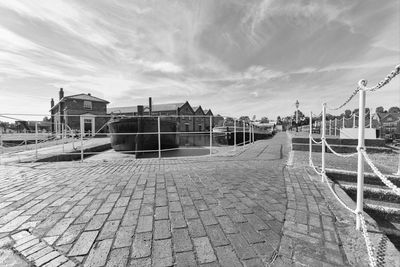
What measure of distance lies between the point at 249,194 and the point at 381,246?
132 cm

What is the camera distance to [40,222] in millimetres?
1785

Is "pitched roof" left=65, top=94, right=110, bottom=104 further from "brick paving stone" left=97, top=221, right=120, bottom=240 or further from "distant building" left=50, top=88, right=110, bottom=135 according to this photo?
"brick paving stone" left=97, top=221, right=120, bottom=240

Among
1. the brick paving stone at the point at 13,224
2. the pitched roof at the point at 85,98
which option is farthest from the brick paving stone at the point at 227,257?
the pitched roof at the point at 85,98

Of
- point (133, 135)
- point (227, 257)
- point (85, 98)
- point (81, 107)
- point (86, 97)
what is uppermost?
point (86, 97)

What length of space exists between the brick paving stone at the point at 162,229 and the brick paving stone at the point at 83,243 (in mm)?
518

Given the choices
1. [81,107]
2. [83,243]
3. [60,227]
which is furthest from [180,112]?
[83,243]

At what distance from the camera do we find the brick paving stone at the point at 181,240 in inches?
56.3

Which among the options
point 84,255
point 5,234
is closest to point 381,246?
point 84,255

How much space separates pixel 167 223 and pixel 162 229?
0.11 meters

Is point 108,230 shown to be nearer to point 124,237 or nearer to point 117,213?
point 124,237

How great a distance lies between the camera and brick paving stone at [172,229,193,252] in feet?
4.69

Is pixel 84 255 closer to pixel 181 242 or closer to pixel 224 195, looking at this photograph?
pixel 181 242

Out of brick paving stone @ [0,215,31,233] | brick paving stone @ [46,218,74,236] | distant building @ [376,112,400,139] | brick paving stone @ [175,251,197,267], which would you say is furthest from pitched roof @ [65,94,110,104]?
distant building @ [376,112,400,139]

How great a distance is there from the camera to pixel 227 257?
133 centimetres
